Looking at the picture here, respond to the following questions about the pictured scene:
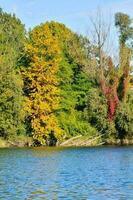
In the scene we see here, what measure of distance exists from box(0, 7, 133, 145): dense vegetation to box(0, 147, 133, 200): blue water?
2327 cm

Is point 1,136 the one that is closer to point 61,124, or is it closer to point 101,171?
point 61,124

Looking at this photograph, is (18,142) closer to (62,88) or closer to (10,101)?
(10,101)

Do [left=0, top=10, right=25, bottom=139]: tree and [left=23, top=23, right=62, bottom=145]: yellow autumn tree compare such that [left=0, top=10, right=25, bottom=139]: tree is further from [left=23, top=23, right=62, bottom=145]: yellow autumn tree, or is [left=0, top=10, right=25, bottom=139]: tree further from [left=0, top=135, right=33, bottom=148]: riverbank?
[left=23, top=23, right=62, bottom=145]: yellow autumn tree

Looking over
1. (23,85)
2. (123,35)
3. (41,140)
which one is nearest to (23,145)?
(41,140)

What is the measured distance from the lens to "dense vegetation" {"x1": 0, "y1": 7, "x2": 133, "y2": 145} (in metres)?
70.8

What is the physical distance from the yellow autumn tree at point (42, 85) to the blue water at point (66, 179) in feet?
81.2

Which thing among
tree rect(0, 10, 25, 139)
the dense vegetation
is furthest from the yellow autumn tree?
tree rect(0, 10, 25, 139)

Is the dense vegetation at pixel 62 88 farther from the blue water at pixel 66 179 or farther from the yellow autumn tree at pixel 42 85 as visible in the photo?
the blue water at pixel 66 179

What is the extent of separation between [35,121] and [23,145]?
3.54 metres

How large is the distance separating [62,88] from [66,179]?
48.3 meters

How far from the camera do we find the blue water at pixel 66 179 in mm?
26812

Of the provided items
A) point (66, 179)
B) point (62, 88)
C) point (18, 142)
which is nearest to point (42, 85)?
point (62, 88)

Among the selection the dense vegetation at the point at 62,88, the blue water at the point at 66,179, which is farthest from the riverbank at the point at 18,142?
the blue water at the point at 66,179

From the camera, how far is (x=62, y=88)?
80875 millimetres
